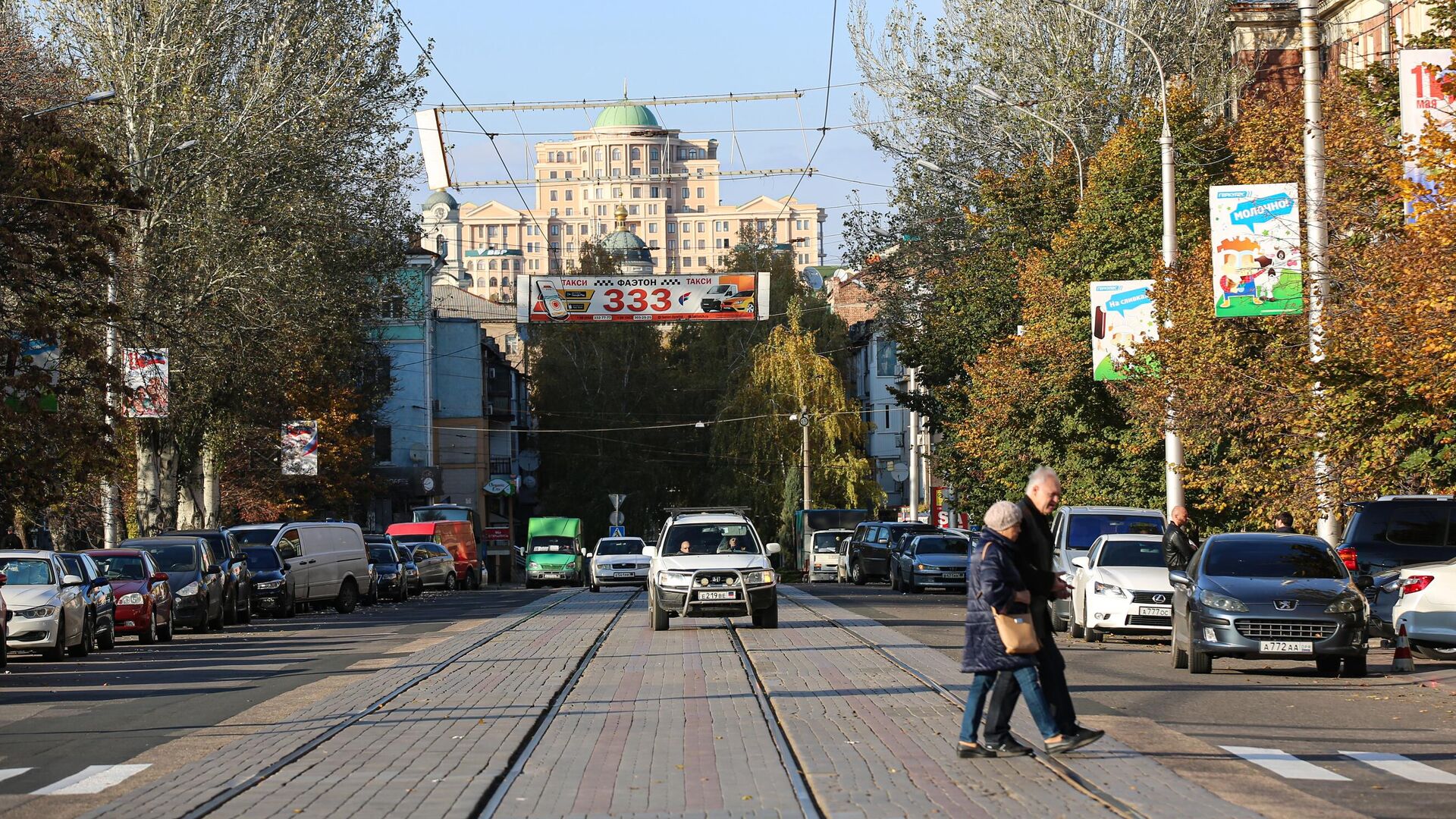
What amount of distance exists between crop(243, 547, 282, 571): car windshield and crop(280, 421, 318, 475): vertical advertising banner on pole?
A: 10539mm

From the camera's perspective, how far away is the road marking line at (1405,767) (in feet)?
35.7

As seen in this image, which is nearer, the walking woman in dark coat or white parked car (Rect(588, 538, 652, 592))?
the walking woman in dark coat

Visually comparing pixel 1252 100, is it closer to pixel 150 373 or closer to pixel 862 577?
pixel 862 577

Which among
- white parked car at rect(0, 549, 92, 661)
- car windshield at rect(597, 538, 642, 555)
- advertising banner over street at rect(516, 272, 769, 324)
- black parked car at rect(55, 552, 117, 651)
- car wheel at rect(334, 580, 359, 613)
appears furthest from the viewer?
car windshield at rect(597, 538, 642, 555)

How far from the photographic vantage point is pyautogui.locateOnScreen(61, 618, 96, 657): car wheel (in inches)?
945

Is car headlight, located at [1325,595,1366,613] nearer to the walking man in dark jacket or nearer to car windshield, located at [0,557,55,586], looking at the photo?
the walking man in dark jacket

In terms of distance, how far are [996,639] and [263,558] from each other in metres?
27.2

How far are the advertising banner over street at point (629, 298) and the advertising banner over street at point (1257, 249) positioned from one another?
21.6m

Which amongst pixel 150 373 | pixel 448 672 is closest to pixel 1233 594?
pixel 448 672

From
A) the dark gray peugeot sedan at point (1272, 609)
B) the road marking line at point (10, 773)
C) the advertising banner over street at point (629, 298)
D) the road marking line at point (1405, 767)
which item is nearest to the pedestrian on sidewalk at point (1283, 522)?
the dark gray peugeot sedan at point (1272, 609)

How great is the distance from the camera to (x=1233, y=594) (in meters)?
18.4

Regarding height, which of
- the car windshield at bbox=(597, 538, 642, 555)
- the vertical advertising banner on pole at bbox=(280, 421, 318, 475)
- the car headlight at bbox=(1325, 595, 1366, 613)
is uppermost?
the vertical advertising banner on pole at bbox=(280, 421, 318, 475)

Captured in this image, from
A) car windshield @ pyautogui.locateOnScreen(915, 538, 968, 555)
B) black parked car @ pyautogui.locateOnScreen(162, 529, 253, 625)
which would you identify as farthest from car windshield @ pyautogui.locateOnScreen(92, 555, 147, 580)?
car windshield @ pyautogui.locateOnScreen(915, 538, 968, 555)

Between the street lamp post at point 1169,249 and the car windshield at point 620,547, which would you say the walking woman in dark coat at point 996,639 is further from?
the car windshield at point 620,547
